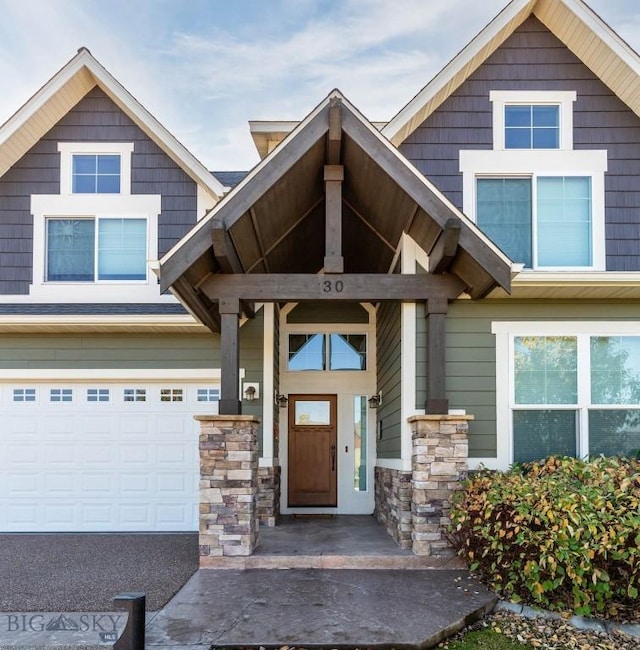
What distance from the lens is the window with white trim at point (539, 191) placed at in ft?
25.6

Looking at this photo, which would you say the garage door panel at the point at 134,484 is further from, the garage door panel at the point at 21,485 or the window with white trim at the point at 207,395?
the window with white trim at the point at 207,395

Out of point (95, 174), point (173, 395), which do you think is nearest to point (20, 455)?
point (173, 395)

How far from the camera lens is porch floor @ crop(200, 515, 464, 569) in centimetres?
633

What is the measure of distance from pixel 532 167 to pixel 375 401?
3945 millimetres

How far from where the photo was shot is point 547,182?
7.91m

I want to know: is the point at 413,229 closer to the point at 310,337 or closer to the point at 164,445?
the point at 310,337

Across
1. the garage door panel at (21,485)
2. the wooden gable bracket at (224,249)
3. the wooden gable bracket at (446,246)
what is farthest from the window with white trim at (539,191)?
the garage door panel at (21,485)

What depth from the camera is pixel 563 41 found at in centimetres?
806

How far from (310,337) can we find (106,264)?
10.5ft

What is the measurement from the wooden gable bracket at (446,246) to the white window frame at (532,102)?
2.17 meters

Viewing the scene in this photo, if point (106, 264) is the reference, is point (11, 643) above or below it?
below

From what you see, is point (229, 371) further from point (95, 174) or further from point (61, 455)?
point (95, 174)

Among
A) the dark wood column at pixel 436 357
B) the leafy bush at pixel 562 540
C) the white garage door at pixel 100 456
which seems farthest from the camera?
the white garage door at pixel 100 456

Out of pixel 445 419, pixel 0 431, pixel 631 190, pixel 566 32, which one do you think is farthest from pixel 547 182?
pixel 0 431
